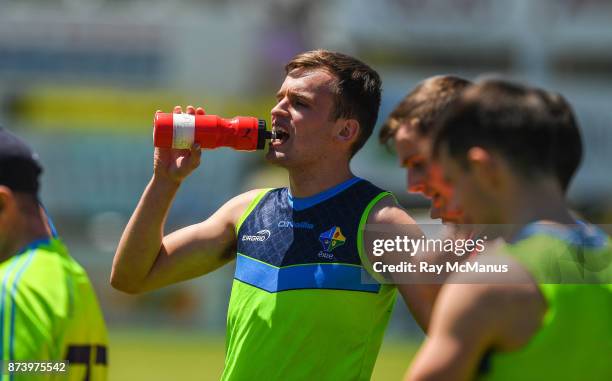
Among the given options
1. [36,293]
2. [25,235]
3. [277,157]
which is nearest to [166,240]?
[277,157]

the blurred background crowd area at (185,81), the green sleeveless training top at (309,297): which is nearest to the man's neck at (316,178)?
the green sleeveless training top at (309,297)

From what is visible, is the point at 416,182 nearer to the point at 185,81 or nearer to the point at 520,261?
the point at 520,261

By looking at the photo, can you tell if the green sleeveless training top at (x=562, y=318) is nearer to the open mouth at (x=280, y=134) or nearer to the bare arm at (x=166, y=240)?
the open mouth at (x=280, y=134)

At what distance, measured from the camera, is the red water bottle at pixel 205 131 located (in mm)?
4648

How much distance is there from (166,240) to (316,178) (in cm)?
74

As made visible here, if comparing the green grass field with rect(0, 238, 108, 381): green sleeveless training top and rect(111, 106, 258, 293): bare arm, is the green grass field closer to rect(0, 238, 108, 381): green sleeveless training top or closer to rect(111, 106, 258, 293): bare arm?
rect(111, 106, 258, 293): bare arm

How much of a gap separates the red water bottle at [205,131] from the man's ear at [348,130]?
0.32 m

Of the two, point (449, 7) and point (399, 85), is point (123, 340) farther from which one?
point (449, 7)

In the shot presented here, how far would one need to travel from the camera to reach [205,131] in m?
4.68

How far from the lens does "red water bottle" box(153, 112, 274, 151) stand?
465 cm

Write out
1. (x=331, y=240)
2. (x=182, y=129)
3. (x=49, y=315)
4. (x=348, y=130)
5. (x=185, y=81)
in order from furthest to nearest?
(x=185, y=81)
(x=348, y=130)
(x=182, y=129)
(x=331, y=240)
(x=49, y=315)

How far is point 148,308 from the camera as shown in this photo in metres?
27.0

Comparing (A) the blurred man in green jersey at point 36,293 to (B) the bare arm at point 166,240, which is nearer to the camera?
(A) the blurred man in green jersey at point 36,293

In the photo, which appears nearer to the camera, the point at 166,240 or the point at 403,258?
the point at 403,258
